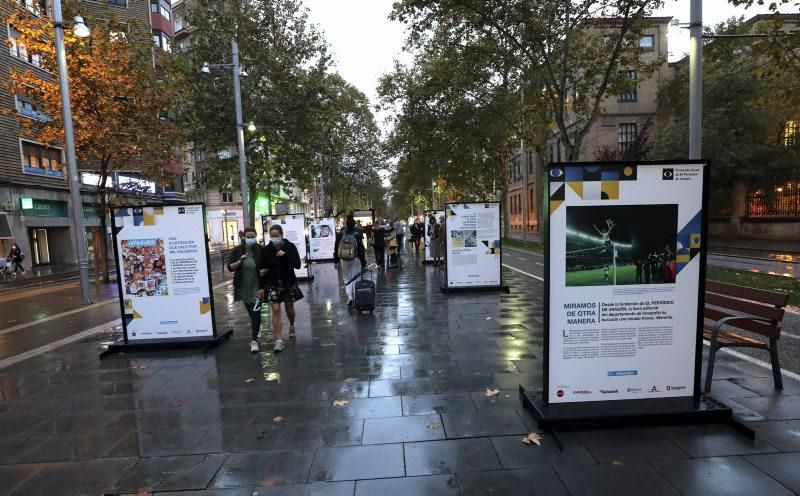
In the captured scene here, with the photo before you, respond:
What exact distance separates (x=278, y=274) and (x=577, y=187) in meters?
4.60

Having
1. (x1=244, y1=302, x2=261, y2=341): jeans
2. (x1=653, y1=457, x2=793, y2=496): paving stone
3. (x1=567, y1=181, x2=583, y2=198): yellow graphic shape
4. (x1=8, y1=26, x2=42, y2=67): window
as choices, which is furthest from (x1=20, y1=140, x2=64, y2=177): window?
(x1=653, y1=457, x2=793, y2=496): paving stone

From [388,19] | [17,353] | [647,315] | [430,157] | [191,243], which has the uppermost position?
[388,19]

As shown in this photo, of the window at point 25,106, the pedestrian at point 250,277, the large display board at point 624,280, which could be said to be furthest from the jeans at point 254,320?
the window at point 25,106

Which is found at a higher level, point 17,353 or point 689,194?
point 689,194

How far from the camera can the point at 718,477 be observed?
122 inches

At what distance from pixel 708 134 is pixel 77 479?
105 ft

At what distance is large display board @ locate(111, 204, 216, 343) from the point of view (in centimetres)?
666

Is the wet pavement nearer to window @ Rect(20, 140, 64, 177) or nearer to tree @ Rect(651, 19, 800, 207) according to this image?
window @ Rect(20, 140, 64, 177)

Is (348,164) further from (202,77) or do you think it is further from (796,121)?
(796,121)

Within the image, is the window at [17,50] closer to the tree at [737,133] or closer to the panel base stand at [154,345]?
the panel base stand at [154,345]

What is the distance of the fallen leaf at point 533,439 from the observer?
11.9 feet

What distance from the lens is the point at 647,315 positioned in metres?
3.77

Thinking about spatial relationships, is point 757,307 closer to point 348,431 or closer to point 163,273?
point 348,431

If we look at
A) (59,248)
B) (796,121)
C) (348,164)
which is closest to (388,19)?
(796,121)
